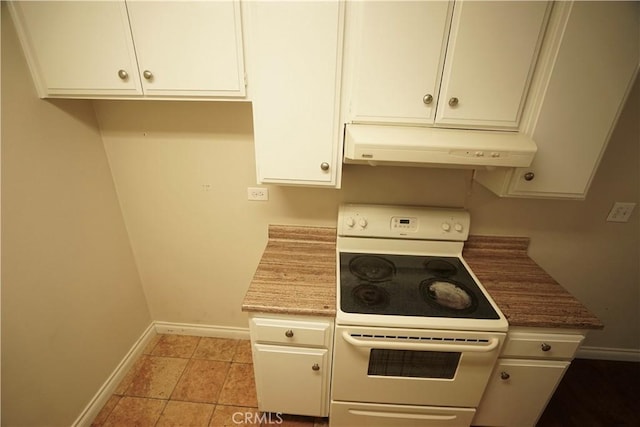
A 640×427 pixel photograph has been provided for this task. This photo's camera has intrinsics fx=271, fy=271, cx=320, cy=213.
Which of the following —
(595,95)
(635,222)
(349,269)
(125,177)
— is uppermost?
(595,95)

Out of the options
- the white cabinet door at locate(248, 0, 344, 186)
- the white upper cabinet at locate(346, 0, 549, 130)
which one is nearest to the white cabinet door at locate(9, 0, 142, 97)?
the white cabinet door at locate(248, 0, 344, 186)

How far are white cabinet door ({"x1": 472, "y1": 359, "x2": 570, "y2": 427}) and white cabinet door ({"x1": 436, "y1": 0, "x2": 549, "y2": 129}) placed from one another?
108 centimetres

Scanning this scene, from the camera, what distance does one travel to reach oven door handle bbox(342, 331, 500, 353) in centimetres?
109

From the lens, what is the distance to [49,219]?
126cm

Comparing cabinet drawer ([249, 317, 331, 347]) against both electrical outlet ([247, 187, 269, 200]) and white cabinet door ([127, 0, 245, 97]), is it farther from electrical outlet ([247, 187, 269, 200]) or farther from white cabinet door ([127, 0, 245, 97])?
white cabinet door ([127, 0, 245, 97])

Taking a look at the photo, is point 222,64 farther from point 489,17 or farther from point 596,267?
point 596,267

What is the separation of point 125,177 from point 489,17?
6.32ft

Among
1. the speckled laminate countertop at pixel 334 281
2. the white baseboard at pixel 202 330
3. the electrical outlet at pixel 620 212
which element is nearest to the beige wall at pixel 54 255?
the white baseboard at pixel 202 330

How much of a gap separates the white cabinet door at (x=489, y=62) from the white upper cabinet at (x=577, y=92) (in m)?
0.07

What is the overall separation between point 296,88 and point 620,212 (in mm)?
1904

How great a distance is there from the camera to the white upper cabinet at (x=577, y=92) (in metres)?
0.93

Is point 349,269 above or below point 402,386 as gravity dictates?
above

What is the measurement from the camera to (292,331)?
1.19 m

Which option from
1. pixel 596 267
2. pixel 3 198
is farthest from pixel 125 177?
pixel 596 267
